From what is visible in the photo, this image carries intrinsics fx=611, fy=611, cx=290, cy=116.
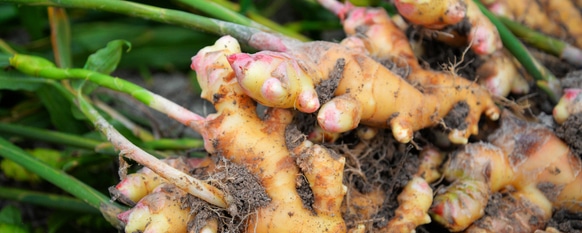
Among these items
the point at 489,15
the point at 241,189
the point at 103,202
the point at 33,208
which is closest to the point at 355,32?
the point at 489,15

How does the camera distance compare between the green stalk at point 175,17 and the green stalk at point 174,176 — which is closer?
the green stalk at point 174,176

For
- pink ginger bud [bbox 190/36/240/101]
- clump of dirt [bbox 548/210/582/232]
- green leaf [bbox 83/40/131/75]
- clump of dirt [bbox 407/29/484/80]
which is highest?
pink ginger bud [bbox 190/36/240/101]

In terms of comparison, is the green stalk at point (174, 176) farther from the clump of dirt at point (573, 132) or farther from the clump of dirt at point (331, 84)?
the clump of dirt at point (573, 132)

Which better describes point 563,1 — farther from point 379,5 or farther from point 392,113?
point 392,113

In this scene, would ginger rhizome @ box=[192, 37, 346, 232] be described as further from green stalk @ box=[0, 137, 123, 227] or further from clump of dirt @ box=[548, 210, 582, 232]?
clump of dirt @ box=[548, 210, 582, 232]

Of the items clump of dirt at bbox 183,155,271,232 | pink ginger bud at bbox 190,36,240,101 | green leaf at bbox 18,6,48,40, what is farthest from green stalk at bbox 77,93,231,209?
green leaf at bbox 18,6,48,40

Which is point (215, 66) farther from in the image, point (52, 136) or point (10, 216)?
point (10, 216)

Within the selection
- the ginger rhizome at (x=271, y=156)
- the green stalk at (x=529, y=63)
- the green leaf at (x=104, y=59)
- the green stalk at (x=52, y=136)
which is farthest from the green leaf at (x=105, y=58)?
the green stalk at (x=529, y=63)
